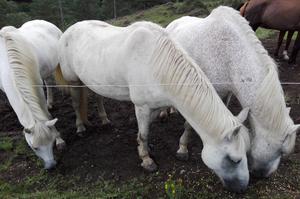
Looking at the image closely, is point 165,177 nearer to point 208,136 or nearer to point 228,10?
point 208,136

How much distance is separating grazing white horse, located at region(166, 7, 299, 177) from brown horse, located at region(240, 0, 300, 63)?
13.7ft

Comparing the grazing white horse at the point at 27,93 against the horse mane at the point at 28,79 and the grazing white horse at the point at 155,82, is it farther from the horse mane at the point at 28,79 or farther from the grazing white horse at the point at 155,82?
the grazing white horse at the point at 155,82

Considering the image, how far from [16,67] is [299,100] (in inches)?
176

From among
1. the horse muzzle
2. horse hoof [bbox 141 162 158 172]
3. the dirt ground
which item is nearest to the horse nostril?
the dirt ground

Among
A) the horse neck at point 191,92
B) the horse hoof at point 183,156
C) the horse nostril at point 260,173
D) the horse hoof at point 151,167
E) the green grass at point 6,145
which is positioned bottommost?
the green grass at point 6,145

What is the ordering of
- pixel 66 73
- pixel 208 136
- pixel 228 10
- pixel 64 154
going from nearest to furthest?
pixel 208 136 < pixel 228 10 < pixel 64 154 < pixel 66 73

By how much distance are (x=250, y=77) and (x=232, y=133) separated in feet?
2.55

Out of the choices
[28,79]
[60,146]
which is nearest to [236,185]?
[60,146]

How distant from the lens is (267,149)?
3.49 meters

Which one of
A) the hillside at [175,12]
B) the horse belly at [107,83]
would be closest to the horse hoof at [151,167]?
the horse belly at [107,83]

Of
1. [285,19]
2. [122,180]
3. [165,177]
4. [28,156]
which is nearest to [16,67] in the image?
[28,156]

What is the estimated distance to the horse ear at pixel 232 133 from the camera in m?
3.11

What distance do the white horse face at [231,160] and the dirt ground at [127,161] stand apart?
357mm

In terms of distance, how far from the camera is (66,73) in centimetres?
526
